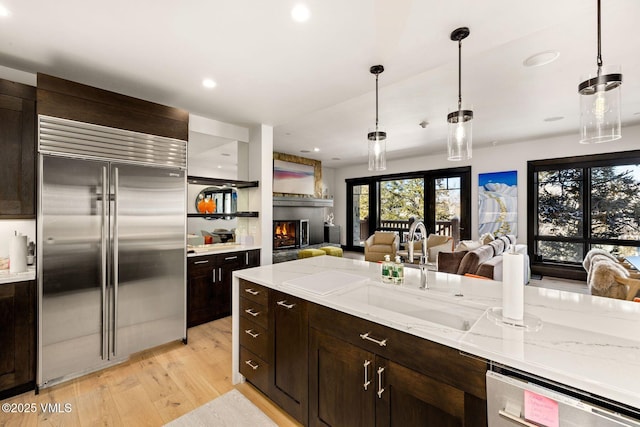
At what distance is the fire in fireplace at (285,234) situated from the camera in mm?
6855

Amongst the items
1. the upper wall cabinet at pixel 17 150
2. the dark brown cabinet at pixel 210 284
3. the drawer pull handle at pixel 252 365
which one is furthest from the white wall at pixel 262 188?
the upper wall cabinet at pixel 17 150

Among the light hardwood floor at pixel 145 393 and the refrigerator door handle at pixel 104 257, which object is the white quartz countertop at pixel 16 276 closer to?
the refrigerator door handle at pixel 104 257

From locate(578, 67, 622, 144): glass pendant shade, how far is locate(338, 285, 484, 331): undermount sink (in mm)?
1180

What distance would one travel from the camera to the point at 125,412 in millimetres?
1870

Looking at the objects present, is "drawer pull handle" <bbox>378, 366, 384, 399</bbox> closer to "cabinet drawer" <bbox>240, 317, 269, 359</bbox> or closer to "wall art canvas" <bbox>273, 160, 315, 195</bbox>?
"cabinet drawer" <bbox>240, 317, 269, 359</bbox>

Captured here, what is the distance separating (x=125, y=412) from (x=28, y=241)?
67.2 inches

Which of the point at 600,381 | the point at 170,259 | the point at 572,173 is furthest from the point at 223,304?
the point at 572,173

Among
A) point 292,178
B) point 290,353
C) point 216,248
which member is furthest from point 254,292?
point 292,178

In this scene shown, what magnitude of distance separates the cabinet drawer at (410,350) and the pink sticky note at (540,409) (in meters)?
0.13

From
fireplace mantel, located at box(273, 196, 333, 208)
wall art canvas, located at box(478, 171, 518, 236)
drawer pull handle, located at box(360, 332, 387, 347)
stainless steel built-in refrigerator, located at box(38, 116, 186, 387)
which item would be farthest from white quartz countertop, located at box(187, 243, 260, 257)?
wall art canvas, located at box(478, 171, 518, 236)

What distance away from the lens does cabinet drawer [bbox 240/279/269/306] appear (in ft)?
6.27

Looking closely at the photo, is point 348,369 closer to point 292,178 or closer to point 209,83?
point 209,83

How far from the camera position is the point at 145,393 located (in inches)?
81.3

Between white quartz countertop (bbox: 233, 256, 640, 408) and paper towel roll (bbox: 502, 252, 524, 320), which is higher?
paper towel roll (bbox: 502, 252, 524, 320)
